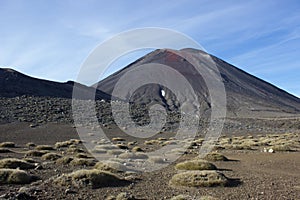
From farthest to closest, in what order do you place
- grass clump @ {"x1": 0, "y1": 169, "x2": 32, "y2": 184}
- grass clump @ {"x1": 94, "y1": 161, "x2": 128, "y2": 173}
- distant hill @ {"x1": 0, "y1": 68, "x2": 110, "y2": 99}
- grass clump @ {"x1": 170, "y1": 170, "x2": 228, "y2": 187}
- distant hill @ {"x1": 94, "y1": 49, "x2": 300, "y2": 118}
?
distant hill @ {"x1": 94, "y1": 49, "x2": 300, "y2": 118}
distant hill @ {"x1": 0, "y1": 68, "x2": 110, "y2": 99}
grass clump @ {"x1": 94, "y1": 161, "x2": 128, "y2": 173}
grass clump @ {"x1": 170, "y1": 170, "x2": 228, "y2": 187}
grass clump @ {"x1": 0, "y1": 169, "x2": 32, "y2": 184}

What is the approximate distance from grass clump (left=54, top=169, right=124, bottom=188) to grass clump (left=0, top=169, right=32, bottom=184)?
104cm

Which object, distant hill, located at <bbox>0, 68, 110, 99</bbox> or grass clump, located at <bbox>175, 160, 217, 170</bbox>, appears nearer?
grass clump, located at <bbox>175, 160, 217, 170</bbox>

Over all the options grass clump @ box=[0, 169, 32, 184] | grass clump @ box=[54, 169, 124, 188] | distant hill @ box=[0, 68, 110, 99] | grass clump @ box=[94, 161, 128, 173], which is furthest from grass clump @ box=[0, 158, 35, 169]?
distant hill @ box=[0, 68, 110, 99]

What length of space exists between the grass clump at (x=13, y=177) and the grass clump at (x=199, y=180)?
4.59 m

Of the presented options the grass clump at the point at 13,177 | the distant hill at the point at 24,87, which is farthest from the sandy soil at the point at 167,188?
the distant hill at the point at 24,87

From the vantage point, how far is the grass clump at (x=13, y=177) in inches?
406

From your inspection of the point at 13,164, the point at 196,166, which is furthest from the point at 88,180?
the point at 196,166

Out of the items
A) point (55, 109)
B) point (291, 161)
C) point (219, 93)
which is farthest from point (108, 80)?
point (291, 161)

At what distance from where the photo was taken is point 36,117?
4694cm

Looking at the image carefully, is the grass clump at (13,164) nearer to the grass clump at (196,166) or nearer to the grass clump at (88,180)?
the grass clump at (88,180)

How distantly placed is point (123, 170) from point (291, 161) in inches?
400

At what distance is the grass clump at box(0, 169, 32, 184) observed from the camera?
10.3 m

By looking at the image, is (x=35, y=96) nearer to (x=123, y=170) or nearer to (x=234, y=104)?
(x=123, y=170)

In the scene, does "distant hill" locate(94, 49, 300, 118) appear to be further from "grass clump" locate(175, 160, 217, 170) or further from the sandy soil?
the sandy soil
